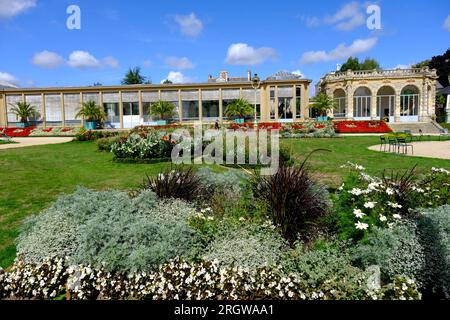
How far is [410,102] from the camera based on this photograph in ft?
128

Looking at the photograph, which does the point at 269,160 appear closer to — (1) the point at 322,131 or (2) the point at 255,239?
(2) the point at 255,239

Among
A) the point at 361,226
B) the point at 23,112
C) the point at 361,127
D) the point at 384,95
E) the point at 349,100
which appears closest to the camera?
the point at 361,226

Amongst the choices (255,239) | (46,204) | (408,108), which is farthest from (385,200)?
(408,108)

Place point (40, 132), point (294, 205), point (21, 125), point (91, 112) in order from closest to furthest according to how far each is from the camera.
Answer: point (294, 205) < point (40, 132) < point (91, 112) < point (21, 125)

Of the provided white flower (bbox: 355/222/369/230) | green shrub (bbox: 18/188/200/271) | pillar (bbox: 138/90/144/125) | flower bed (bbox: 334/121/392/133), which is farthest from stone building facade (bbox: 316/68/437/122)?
green shrub (bbox: 18/188/200/271)

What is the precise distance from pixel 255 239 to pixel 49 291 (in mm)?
2200

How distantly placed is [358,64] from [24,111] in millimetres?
57511

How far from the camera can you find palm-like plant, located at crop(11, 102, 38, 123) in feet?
120

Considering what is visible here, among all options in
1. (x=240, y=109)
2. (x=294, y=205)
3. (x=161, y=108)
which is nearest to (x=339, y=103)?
(x=240, y=109)

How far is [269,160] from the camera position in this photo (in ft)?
34.6

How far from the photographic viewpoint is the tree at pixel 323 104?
36312 mm

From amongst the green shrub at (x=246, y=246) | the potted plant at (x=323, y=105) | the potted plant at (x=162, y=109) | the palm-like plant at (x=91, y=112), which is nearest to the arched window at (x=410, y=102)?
the potted plant at (x=323, y=105)

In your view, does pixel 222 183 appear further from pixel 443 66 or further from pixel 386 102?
pixel 443 66

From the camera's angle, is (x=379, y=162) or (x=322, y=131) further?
(x=322, y=131)
